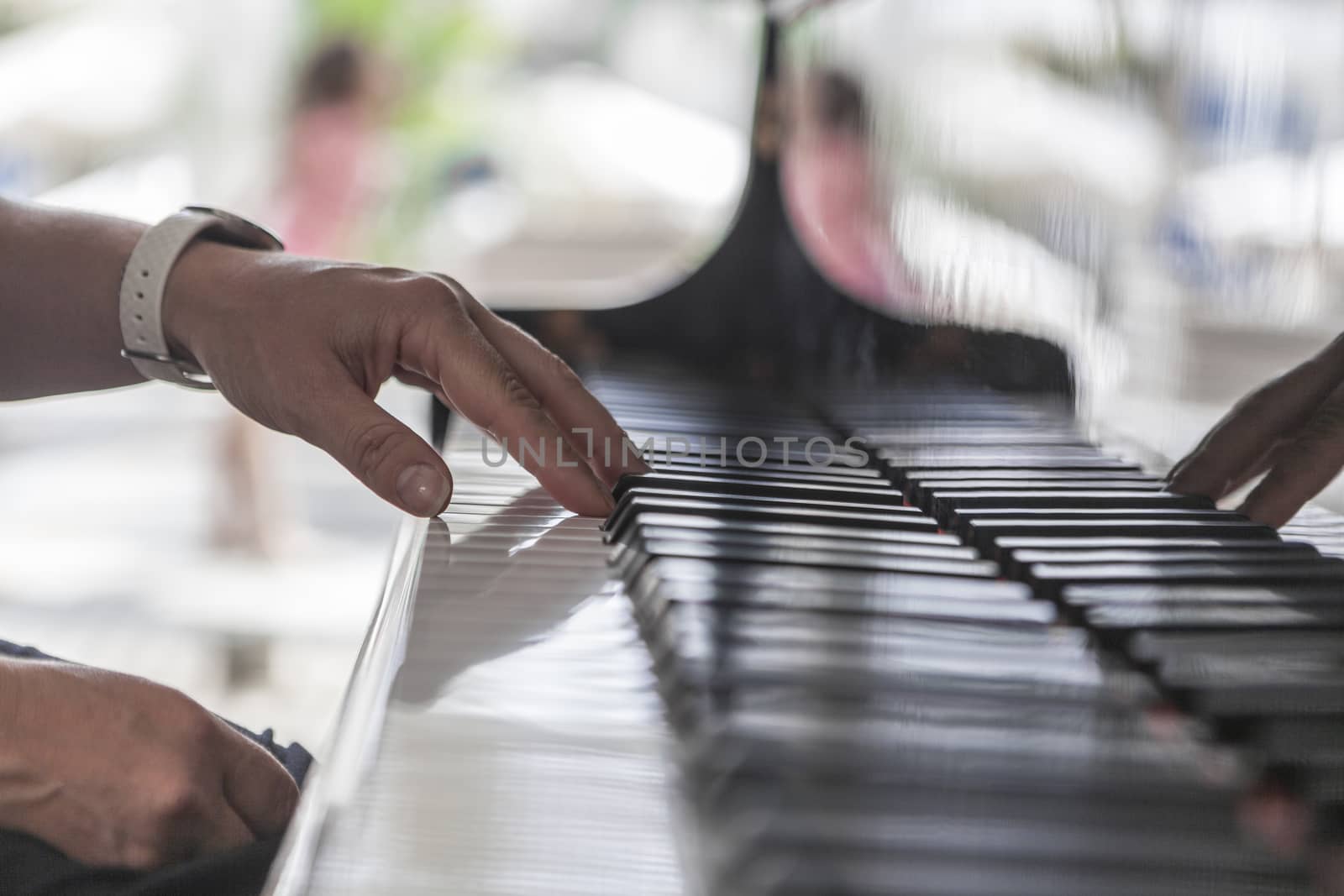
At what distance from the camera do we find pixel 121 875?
0.63m

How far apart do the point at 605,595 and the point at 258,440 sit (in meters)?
3.18

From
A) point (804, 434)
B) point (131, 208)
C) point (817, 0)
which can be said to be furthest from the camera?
point (131, 208)

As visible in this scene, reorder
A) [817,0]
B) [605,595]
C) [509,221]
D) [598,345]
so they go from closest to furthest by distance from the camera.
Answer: [605,595] < [817,0] < [598,345] < [509,221]

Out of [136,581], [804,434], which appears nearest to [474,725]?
[804,434]

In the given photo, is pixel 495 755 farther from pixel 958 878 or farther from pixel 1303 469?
pixel 1303 469

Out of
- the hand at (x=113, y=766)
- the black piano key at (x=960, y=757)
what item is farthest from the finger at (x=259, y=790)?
the black piano key at (x=960, y=757)

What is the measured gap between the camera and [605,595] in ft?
1.90

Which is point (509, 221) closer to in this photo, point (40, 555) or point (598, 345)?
point (40, 555)

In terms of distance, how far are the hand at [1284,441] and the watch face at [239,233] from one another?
692 mm

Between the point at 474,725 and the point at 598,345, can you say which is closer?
the point at 474,725

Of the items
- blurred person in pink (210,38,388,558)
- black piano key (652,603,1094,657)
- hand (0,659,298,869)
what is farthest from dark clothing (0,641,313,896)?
blurred person in pink (210,38,388,558)

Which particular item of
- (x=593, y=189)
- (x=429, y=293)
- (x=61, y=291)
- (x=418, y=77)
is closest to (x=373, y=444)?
(x=429, y=293)

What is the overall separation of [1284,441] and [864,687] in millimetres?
281

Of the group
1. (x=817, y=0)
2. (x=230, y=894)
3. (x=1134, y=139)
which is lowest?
(x=230, y=894)
